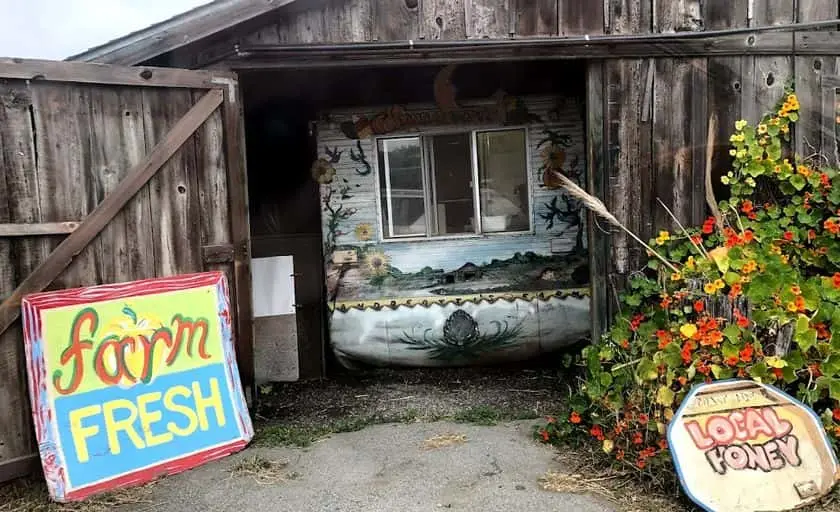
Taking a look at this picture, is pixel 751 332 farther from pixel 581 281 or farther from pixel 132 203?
pixel 132 203

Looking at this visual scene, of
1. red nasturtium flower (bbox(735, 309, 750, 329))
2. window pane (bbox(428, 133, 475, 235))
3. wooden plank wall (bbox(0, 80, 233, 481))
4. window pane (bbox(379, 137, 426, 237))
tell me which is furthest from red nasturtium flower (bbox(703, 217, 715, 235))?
wooden plank wall (bbox(0, 80, 233, 481))

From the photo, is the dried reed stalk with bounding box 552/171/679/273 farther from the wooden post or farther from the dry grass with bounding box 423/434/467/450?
the wooden post

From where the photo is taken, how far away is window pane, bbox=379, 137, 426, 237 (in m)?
6.07

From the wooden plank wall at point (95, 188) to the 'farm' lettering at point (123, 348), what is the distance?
0.25m

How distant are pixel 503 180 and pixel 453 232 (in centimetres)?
71

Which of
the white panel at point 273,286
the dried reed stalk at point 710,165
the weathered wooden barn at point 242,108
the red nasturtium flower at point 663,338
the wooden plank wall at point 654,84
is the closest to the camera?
the weathered wooden barn at point 242,108

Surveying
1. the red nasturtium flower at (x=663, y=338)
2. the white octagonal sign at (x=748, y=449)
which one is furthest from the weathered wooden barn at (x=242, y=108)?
the white octagonal sign at (x=748, y=449)

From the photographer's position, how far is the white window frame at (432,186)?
6016 millimetres

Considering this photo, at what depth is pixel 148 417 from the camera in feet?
12.2

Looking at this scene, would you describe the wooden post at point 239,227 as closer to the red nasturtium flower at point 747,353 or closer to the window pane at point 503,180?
the window pane at point 503,180

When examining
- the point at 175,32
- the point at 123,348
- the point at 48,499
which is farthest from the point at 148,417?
the point at 175,32

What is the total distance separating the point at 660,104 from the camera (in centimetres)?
453

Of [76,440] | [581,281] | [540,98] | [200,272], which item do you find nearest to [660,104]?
[540,98]

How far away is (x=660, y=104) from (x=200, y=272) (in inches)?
137
